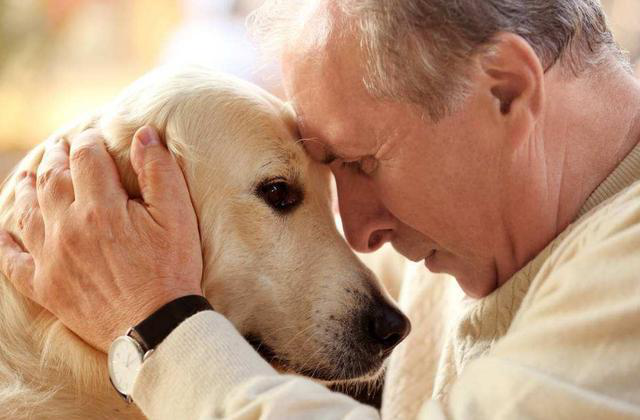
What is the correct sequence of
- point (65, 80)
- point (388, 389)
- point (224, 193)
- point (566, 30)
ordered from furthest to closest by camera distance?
point (65, 80)
point (388, 389)
point (224, 193)
point (566, 30)

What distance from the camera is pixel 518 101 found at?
1.08 metres

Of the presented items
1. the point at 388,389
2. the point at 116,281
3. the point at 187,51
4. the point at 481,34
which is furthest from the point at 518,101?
the point at 187,51

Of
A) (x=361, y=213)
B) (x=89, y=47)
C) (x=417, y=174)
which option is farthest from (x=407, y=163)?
(x=89, y=47)

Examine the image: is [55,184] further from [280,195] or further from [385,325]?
[385,325]

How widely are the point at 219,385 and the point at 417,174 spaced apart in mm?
416

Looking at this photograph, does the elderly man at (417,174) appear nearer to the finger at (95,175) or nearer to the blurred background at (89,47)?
the finger at (95,175)

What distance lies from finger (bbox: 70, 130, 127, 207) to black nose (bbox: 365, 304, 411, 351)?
1.38 feet

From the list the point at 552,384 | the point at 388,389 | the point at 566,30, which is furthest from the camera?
the point at 388,389

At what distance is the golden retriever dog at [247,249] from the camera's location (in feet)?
3.86

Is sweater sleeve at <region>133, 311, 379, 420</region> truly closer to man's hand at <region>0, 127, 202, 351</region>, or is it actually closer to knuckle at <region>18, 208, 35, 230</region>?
man's hand at <region>0, 127, 202, 351</region>

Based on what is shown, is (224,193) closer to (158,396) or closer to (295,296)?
(295,296)

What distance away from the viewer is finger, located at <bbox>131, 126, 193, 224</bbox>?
A: 1137 mm

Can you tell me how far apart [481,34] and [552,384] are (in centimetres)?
47

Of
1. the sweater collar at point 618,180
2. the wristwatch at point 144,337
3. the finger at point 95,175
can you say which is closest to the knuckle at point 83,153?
the finger at point 95,175
